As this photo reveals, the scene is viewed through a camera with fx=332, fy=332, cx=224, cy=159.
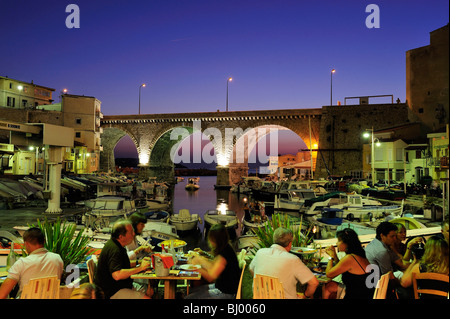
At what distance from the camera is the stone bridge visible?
1766 inches

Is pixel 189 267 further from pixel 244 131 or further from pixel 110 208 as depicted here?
pixel 244 131

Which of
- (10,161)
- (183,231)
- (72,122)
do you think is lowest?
(183,231)

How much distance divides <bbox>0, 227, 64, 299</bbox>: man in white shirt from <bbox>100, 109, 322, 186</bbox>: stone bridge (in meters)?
41.4

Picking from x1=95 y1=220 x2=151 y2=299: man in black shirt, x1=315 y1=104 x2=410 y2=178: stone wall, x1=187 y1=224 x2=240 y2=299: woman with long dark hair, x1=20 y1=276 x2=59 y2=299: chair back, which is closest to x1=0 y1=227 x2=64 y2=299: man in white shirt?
x1=20 y1=276 x2=59 y2=299: chair back

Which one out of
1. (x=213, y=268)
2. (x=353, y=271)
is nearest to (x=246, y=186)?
(x=213, y=268)

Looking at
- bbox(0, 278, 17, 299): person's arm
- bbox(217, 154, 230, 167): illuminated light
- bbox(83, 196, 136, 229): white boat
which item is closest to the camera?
bbox(0, 278, 17, 299): person's arm

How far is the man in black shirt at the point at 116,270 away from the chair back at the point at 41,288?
0.51 meters

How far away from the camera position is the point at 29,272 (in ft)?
12.1

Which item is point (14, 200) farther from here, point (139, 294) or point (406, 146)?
point (406, 146)

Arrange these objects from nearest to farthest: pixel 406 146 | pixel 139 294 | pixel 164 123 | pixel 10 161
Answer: pixel 139 294
pixel 406 146
pixel 10 161
pixel 164 123

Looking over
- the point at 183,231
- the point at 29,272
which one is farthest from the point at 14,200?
the point at 29,272

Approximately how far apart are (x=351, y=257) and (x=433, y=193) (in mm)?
20286

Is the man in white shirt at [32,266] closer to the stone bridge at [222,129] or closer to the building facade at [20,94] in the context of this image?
the stone bridge at [222,129]

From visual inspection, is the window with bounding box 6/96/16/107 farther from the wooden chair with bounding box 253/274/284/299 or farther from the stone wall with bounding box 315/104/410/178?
the wooden chair with bounding box 253/274/284/299
